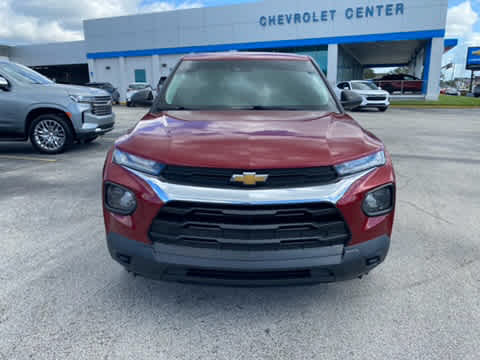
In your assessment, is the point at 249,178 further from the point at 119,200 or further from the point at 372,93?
the point at 372,93

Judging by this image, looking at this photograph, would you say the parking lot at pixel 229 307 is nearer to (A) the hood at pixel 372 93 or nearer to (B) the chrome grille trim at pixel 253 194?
(B) the chrome grille trim at pixel 253 194

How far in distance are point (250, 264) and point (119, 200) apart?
2.84ft

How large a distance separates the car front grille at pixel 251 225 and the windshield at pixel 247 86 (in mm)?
1335

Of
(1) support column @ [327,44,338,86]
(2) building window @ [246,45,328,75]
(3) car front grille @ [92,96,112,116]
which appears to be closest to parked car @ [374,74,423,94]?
(1) support column @ [327,44,338,86]

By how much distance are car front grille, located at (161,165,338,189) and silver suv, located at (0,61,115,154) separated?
20.4ft

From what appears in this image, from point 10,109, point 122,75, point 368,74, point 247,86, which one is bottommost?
point 10,109

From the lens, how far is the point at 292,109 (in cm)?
307

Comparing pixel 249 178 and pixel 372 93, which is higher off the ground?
pixel 372 93

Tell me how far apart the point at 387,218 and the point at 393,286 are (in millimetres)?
773

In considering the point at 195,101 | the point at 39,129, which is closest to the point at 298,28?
the point at 39,129

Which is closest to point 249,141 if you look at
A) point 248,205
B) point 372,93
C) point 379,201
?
point 248,205

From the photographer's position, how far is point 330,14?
26625 mm

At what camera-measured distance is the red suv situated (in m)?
2.00

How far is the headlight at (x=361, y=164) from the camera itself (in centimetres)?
A: 210
